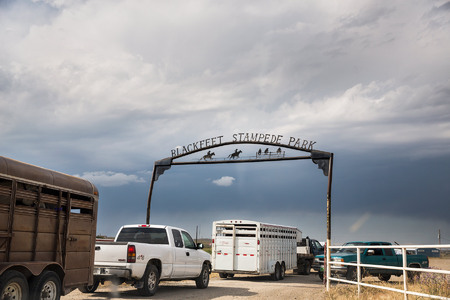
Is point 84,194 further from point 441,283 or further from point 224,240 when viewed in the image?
point 224,240

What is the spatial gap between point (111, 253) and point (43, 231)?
4.05 m

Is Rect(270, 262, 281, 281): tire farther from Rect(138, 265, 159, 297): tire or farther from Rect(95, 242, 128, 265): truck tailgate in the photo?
Rect(95, 242, 128, 265): truck tailgate

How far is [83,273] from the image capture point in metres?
11.1

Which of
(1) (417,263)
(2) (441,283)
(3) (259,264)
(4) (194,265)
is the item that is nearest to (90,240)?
(4) (194,265)

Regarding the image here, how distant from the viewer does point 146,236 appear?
15.6 meters

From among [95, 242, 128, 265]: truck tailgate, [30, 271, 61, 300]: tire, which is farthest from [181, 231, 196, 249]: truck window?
[30, 271, 61, 300]: tire

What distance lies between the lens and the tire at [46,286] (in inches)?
355

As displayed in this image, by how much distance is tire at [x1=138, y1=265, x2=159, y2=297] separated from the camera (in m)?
14.0

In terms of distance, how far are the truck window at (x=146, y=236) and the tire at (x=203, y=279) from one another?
2.66 m

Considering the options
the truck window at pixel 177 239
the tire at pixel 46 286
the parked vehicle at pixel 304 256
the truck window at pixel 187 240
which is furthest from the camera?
the parked vehicle at pixel 304 256

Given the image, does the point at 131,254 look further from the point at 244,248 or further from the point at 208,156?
the point at 208,156

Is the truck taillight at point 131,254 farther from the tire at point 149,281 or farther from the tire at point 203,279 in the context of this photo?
the tire at point 203,279

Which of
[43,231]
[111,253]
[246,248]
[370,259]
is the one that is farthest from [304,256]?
[43,231]

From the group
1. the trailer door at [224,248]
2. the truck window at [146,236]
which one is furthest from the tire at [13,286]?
the trailer door at [224,248]
